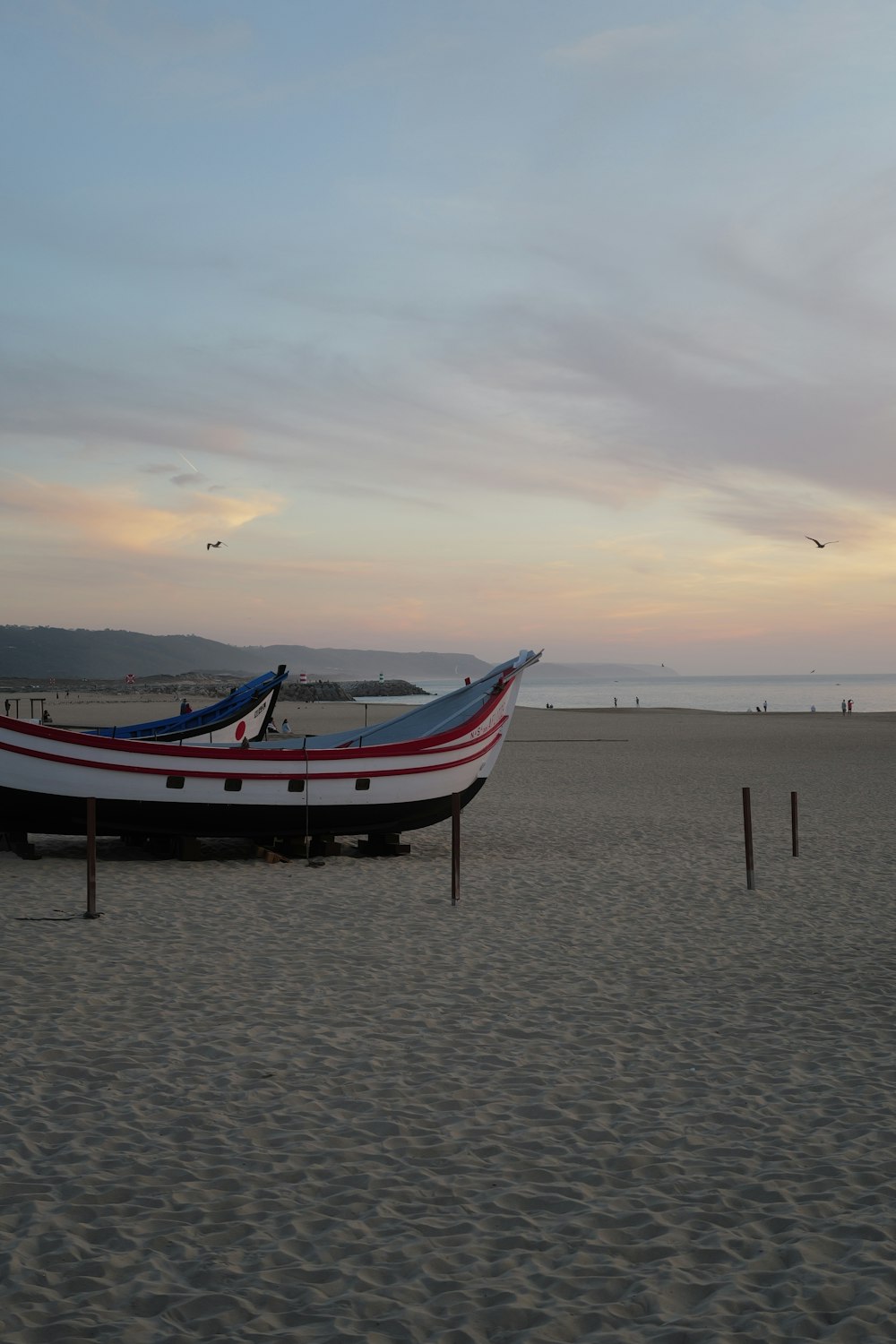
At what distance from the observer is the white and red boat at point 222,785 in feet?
46.4

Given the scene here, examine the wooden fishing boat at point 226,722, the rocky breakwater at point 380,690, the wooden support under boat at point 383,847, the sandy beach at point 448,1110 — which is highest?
the rocky breakwater at point 380,690

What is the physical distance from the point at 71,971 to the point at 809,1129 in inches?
243

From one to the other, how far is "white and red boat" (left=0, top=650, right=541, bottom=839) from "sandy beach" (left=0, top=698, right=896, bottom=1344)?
→ 1.08 m

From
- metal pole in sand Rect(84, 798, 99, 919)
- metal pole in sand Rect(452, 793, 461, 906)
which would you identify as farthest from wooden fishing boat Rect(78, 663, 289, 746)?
metal pole in sand Rect(452, 793, 461, 906)

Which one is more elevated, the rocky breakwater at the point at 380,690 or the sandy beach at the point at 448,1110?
the rocky breakwater at the point at 380,690

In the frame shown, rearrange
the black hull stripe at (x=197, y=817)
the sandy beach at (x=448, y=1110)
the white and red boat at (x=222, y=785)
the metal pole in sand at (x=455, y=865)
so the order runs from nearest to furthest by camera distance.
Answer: the sandy beach at (x=448, y=1110) → the metal pole in sand at (x=455, y=865) → the white and red boat at (x=222, y=785) → the black hull stripe at (x=197, y=817)

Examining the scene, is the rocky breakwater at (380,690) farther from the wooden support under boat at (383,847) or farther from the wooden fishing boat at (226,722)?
the wooden support under boat at (383,847)

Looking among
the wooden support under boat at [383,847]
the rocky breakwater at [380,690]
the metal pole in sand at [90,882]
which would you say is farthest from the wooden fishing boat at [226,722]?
the rocky breakwater at [380,690]

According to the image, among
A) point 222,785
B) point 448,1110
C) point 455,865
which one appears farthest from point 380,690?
point 448,1110

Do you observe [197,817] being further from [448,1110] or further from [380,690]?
[380,690]

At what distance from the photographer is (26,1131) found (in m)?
5.88

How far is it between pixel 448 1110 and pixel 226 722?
15186 mm

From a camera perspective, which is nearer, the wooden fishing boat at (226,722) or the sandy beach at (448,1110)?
the sandy beach at (448,1110)

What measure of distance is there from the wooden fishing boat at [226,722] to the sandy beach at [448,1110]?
6.61m
